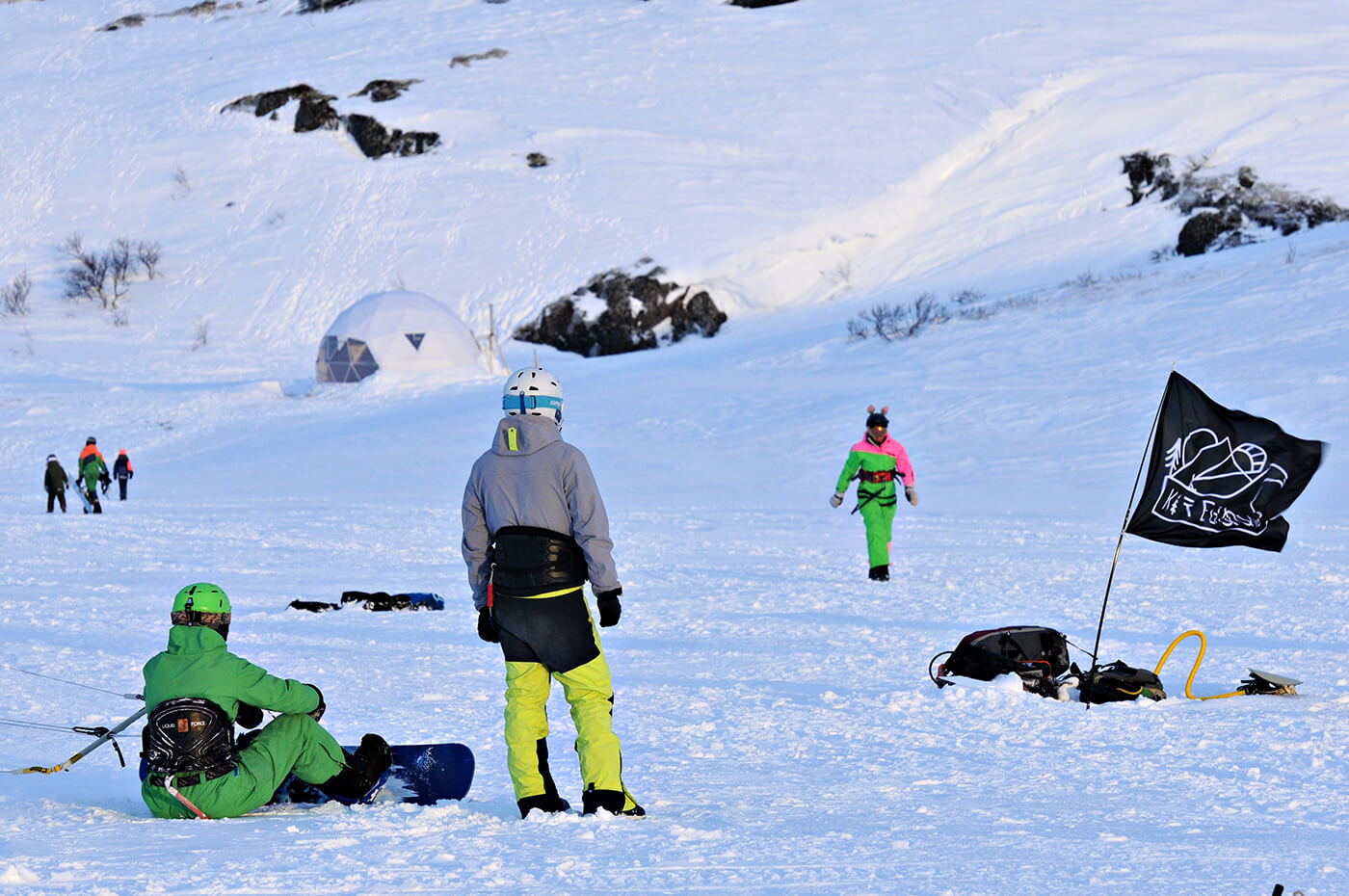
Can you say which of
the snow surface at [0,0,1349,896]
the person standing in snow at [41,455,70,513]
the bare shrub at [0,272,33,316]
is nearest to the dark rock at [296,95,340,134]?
the snow surface at [0,0,1349,896]

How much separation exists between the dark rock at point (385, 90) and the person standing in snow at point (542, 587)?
202ft

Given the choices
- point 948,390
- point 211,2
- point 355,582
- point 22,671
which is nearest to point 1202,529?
point 22,671

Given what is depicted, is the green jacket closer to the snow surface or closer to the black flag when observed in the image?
the snow surface

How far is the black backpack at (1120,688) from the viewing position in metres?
6.64

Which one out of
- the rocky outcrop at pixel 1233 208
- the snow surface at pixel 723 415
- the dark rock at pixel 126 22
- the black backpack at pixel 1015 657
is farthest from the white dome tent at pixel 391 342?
the dark rock at pixel 126 22

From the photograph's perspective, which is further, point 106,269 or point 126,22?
point 126,22

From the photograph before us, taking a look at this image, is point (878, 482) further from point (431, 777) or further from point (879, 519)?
point (431, 777)

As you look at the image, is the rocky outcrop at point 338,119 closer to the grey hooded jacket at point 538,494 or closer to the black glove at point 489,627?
the grey hooded jacket at point 538,494

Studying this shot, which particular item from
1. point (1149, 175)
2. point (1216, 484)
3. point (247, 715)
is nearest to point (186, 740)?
point (247, 715)

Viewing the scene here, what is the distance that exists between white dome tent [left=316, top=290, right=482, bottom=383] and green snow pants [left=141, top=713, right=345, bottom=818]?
37224 mm

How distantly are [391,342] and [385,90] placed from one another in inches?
990

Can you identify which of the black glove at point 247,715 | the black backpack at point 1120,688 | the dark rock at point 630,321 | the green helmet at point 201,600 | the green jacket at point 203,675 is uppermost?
the dark rock at point 630,321

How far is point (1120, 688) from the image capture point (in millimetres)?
6688

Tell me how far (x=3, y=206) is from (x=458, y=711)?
64.0m
